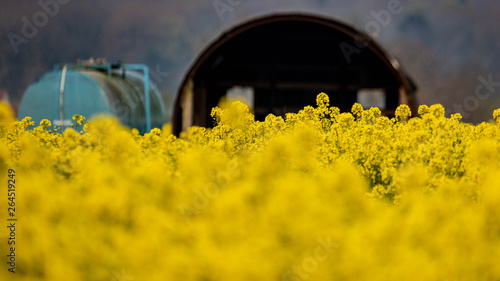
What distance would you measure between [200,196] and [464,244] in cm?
180

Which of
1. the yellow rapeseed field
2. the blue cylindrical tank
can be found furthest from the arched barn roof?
the yellow rapeseed field

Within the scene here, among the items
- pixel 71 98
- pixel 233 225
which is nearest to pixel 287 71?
pixel 71 98

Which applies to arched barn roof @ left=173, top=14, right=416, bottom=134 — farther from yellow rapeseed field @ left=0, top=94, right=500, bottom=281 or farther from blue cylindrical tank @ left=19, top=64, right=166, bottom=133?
yellow rapeseed field @ left=0, top=94, right=500, bottom=281

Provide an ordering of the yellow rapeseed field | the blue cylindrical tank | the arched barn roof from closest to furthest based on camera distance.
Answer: the yellow rapeseed field
the arched barn roof
the blue cylindrical tank

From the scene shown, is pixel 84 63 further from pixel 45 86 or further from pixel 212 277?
pixel 212 277

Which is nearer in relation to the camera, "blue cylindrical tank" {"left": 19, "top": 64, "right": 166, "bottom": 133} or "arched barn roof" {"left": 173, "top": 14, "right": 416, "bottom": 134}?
"arched barn roof" {"left": 173, "top": 14, "right": 416, "bottom": 134}

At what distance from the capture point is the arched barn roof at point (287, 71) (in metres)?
9.80

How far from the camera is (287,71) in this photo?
476 inches

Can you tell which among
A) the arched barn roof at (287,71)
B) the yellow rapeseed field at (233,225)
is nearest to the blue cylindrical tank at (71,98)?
the arched barn roof at (287,71)

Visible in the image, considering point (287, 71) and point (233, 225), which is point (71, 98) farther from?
point (233, 225)

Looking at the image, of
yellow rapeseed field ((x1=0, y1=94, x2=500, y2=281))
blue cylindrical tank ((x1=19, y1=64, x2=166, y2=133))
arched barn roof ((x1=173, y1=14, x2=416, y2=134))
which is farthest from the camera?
blue cylindrical tank ((x1=19, y1=64, x2=166, y2=133))

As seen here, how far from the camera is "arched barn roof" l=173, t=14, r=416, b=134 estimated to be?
9.80 m

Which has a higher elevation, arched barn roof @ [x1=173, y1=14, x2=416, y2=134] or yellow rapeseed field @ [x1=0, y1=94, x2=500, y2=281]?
arched barn roof @ [x1=173, y1=14, x2=416, y2=134]

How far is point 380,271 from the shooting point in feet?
11.5
